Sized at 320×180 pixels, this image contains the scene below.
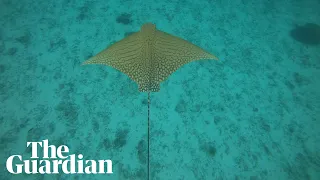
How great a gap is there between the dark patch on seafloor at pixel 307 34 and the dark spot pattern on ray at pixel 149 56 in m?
2.81

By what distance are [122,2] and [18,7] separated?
6.59 feet

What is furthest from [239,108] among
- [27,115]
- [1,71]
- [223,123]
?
[1,71]

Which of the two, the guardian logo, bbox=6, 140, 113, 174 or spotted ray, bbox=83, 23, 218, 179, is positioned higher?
spotted ray, bbox=83, 23, 218, 179

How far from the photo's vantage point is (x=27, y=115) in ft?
9.41

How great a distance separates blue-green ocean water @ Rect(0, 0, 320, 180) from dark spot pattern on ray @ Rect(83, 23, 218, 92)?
42.1 inches

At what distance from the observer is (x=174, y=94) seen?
124 inches

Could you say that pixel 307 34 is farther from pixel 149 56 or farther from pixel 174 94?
pixel 149 56

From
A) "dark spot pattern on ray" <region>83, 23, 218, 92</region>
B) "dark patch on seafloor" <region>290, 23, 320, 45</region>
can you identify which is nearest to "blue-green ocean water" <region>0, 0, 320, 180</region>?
"dark patch on seafloor" <region>290, 23, 320, 45</region>

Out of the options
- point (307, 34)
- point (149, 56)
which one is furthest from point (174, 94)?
point (307, 34)

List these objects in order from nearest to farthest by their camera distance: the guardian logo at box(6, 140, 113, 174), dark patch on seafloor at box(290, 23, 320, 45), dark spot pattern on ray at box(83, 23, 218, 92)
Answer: dark spot pattern on ray at box(83, 23, 218, 92)
the guardian logo at box(6, 140, 113, 174)
dark patch on seafloor at box(290, 23, 320, 45)

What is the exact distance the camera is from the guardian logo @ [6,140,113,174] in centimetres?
253

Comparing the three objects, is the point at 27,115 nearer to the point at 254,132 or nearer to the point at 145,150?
the point at 145,150

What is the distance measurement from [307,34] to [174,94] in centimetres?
290

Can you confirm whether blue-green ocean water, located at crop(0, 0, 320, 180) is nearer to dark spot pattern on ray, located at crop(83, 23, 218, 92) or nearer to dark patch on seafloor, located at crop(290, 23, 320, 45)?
dark patch on seafloor, located at crop(290, 23, 320, 45)
